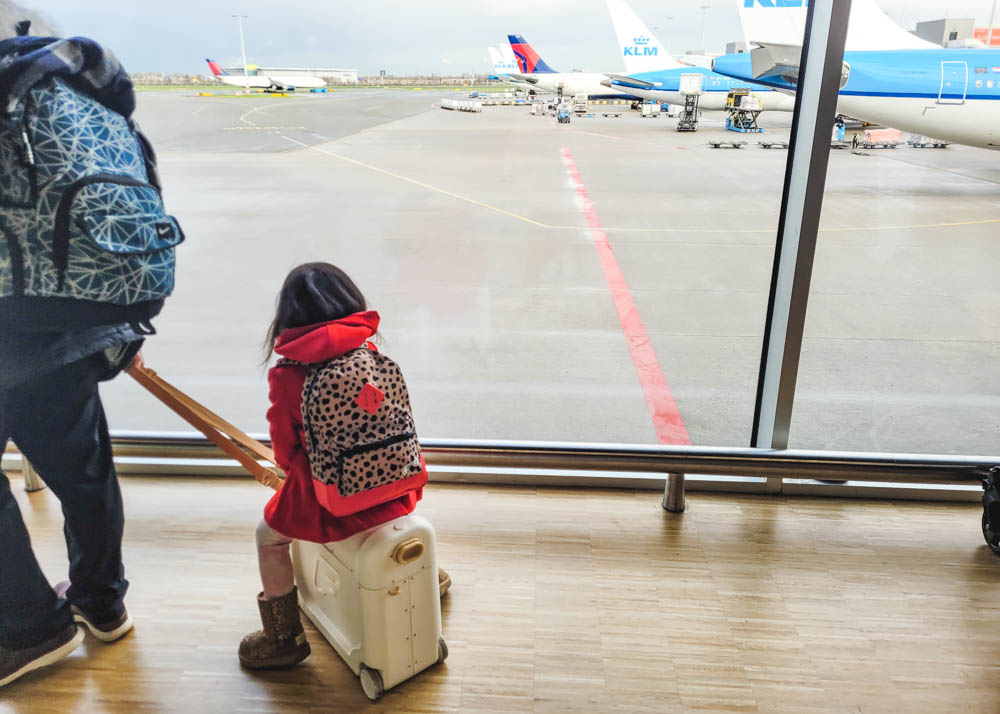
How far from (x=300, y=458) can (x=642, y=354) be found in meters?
2.41

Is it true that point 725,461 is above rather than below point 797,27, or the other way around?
below

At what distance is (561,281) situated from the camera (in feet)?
13.6

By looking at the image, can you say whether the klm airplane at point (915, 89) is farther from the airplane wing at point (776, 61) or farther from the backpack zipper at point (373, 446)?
the backpack zipper at point (373, 446)

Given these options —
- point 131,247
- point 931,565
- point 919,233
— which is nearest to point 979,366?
point 919,233

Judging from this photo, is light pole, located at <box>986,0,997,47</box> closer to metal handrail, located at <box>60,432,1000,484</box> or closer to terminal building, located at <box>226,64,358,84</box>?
metal handrail, located at <box>60,432,1000,484</box>

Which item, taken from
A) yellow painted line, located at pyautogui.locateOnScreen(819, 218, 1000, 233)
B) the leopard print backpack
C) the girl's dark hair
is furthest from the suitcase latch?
yellow painted line, located at pyautogui.locateOnScreen(819, 218, 1000, 233)

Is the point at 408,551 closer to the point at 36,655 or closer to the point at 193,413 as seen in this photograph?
the point at 193,413

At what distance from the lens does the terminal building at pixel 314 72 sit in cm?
270

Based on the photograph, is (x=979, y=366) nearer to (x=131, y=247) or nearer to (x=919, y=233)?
(x=919, y=233)

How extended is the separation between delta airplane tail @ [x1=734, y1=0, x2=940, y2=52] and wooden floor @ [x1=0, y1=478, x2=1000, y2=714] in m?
1.80

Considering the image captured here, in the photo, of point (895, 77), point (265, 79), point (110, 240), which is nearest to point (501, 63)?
point (265, 79)

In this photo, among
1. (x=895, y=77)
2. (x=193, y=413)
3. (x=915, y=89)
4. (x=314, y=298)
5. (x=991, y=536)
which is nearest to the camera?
(x=314, y=298)

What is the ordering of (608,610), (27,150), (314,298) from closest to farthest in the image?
1. (27,150)
2. (314,298)
3. (608,610)

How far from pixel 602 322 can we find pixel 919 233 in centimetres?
244
